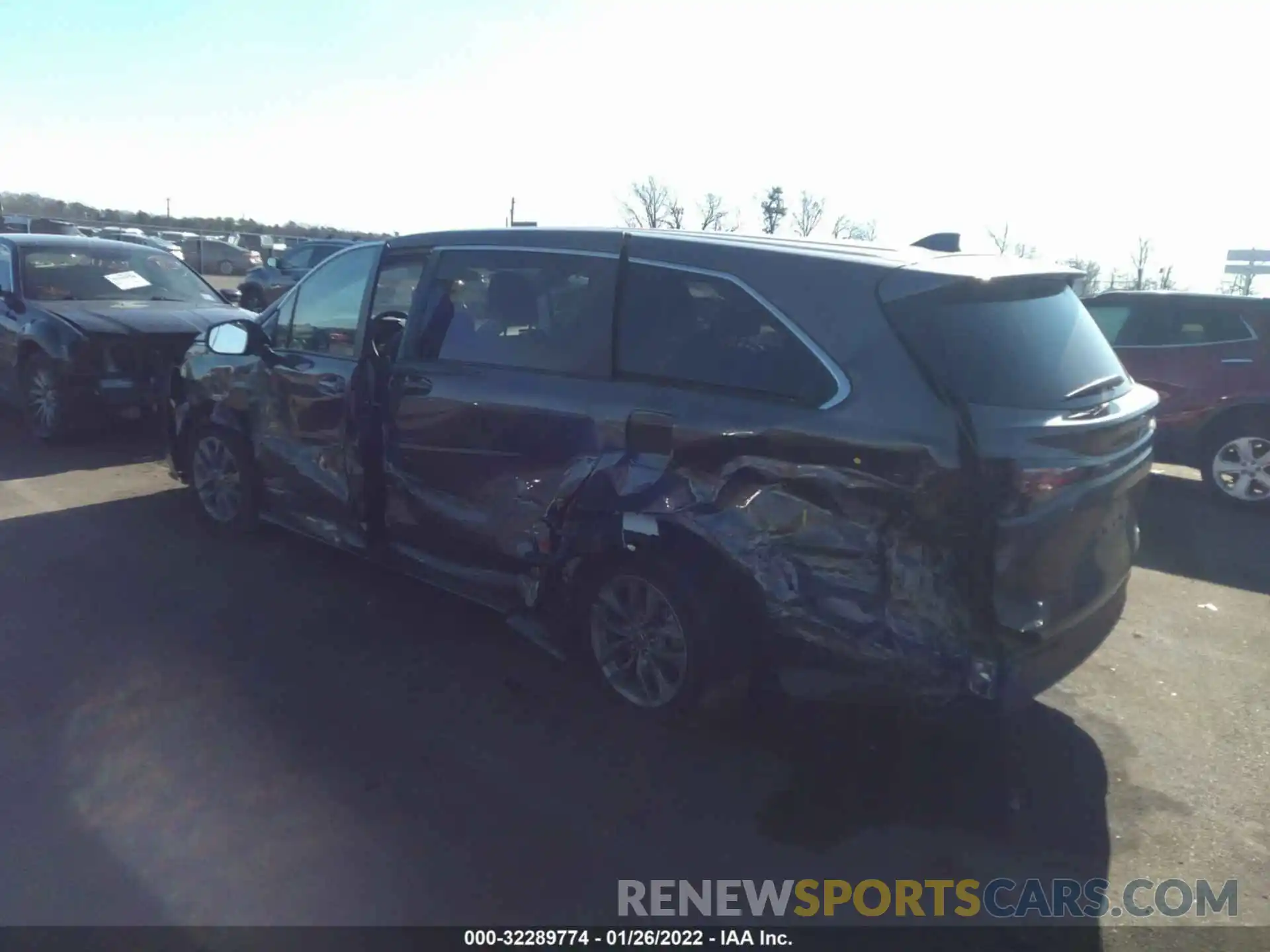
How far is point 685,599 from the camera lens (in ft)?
13.1

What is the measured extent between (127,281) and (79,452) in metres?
1.82

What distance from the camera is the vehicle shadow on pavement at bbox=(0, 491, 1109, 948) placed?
3.21 m

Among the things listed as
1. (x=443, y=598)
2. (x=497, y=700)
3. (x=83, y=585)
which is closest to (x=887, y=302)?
(x=497, y=700)

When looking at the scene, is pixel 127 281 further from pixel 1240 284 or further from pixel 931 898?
pixel 1240 284

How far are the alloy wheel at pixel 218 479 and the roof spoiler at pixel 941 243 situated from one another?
4.21 m

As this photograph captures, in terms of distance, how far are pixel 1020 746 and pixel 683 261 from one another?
7.70ft

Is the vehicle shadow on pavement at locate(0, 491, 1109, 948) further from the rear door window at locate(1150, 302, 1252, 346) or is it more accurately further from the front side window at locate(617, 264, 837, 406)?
the rear door window at locate(1150, 302, 1252, 346)

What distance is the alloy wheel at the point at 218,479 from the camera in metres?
6.42

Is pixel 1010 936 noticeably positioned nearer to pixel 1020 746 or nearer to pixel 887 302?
pixel 1020 746

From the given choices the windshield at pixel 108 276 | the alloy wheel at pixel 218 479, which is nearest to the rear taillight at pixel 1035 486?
the alloy wheel at pixel 218 479

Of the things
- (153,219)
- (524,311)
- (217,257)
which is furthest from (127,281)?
(153,219)

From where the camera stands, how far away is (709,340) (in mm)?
4035

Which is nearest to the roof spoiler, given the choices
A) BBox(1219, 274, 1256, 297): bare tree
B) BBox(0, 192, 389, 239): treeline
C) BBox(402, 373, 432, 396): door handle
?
BBox(402, 373, 432, 396): door handle

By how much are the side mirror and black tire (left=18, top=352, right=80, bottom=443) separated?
3.33 m
